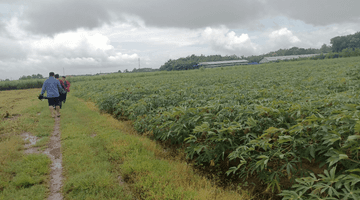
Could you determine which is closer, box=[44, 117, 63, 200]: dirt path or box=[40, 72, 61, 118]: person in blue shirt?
box=[44, 117, 63, 200]: dirt path

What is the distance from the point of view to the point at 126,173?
4.03 meters

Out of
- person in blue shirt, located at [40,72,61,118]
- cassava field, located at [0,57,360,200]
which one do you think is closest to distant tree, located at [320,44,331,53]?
cassava field, located at [0,57,360,200]

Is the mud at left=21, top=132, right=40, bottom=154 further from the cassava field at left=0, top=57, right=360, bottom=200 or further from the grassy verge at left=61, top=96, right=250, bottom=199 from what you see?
the grassy verge at left=61, top=96, right=250, bottom=199

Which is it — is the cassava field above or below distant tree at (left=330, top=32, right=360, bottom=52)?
below

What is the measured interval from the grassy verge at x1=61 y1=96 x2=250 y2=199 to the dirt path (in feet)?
0.46

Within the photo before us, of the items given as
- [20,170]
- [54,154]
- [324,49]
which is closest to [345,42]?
[324,49]

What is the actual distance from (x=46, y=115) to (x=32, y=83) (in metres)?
45.4

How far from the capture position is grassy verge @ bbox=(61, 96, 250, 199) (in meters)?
3.33

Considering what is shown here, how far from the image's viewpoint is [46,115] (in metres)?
9.91

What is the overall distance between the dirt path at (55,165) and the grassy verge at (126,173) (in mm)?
140

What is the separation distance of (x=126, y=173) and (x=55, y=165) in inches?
79.8

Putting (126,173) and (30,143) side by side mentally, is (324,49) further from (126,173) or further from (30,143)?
(30,143)

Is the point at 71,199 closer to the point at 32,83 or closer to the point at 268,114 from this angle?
the point at 268,114

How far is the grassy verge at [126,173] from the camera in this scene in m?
3.33
